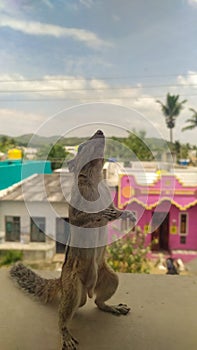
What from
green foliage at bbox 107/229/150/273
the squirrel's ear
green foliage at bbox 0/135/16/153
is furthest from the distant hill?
green foliage at bbox 107/229/150/273

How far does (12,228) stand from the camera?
2.37 meters

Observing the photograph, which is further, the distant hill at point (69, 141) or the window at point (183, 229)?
the window at point (183, 229)

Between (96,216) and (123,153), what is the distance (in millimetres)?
157

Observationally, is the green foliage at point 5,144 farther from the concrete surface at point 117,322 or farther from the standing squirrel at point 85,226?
the standing squirrel at point 85,226

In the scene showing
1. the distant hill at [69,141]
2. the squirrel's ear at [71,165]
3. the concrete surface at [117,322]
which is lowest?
the concrete surface at [117,322]

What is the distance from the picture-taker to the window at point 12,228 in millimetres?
2359

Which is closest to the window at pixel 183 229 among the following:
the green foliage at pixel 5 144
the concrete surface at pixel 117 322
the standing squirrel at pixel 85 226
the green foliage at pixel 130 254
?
the green foliage at pixel 130 254

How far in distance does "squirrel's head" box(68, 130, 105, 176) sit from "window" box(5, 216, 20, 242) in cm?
196

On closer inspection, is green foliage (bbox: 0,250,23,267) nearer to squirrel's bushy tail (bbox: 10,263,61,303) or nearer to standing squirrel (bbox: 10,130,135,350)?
squirrel's bushy tail (bbox: 10,263,61,303)

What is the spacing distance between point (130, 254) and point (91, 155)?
1731 millimetres

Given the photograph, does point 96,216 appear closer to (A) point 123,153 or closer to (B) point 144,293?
(A) point 123,153

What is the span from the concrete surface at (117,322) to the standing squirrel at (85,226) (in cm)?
5

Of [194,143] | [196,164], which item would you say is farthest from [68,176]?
[196,164]

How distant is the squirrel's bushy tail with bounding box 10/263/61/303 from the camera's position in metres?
0.66
